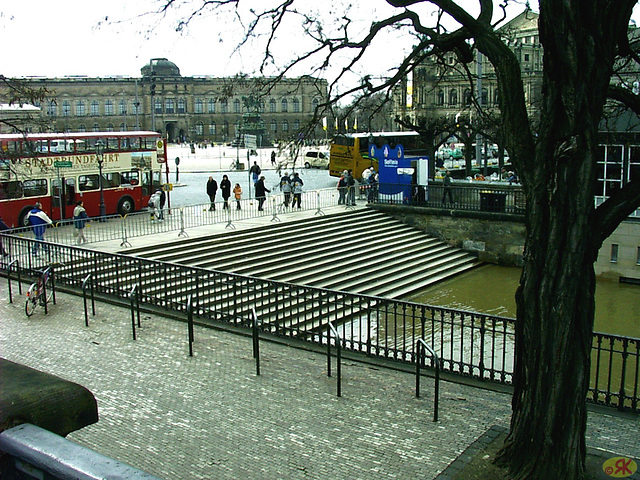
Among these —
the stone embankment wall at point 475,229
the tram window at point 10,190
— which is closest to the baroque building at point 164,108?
the stone embankment wall at point 475,229

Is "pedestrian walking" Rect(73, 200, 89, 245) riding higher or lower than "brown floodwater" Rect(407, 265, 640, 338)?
higher

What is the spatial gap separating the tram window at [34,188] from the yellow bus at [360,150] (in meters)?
18.2

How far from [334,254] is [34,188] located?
12.1m

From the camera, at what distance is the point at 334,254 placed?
79.5 ft

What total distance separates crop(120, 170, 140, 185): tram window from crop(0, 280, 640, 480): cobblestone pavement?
1760cm

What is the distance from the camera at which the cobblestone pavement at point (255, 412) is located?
25.1ft

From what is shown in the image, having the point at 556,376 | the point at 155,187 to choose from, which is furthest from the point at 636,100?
the point at 155,187

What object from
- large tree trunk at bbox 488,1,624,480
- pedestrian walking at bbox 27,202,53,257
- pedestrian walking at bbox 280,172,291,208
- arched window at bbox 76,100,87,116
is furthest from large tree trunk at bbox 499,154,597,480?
arched window at bbox 76,100,87,116

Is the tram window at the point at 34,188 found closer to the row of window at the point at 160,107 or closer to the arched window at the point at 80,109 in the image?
the row of window at the point at 160,107

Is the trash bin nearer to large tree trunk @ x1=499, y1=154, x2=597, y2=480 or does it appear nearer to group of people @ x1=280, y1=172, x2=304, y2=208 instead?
group of people @ x1=280, y1=172, x2=304, y2=208

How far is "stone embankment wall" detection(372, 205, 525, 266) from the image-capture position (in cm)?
2886

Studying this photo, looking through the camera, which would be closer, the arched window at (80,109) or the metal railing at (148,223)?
the metal railing at (148,223)

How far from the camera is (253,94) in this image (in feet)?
33.9

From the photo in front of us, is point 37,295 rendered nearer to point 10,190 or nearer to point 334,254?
point 334,254
